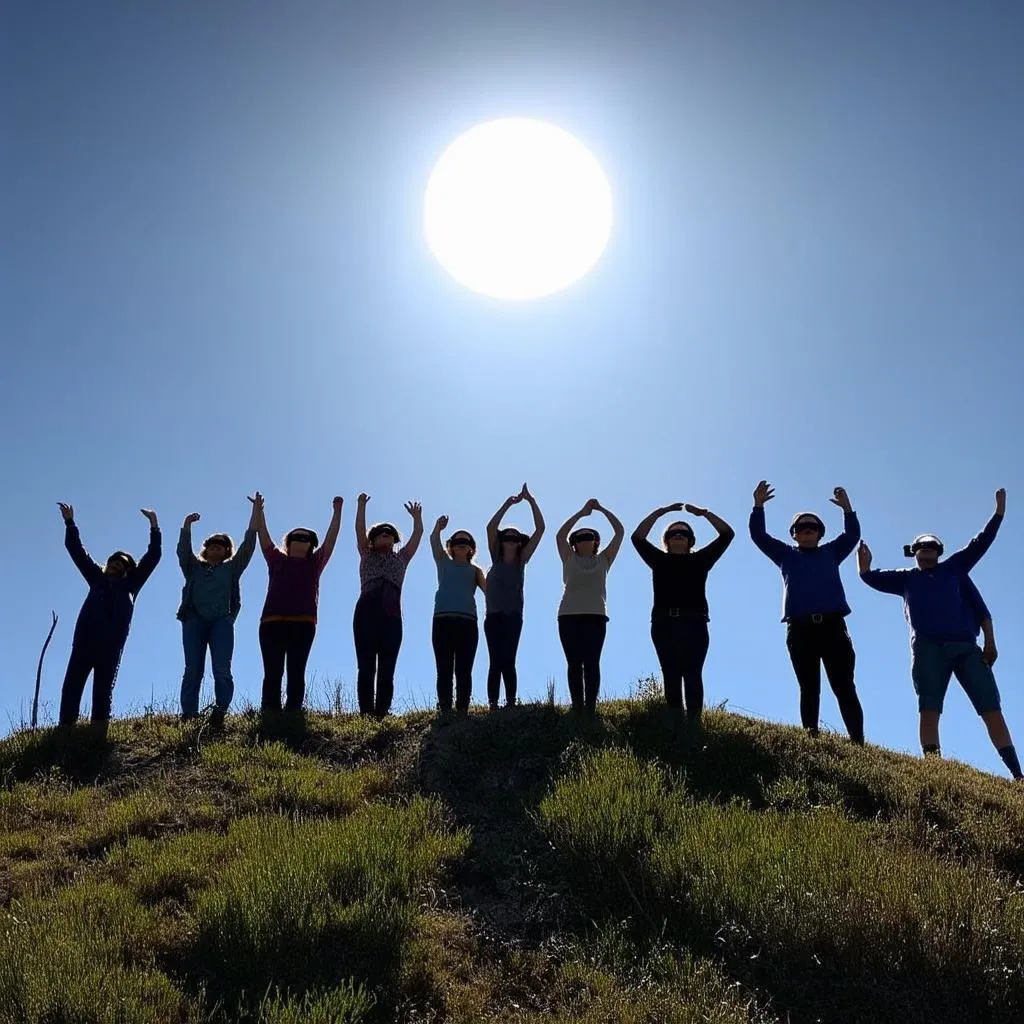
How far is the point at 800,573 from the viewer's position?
855 cm

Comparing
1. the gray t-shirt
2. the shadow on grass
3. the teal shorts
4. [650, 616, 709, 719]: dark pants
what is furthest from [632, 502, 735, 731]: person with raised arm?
the shadow on grass

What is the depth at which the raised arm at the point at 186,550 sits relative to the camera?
926cm

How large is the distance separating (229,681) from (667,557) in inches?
189

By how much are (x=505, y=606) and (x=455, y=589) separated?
1.88 ft

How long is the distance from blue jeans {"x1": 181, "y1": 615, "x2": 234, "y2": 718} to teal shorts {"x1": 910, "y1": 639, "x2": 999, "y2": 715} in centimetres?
748

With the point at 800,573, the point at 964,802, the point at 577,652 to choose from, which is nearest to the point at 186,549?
the point at 577,652

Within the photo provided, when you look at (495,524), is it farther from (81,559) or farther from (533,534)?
(81,559)

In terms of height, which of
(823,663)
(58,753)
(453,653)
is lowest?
(58,753)

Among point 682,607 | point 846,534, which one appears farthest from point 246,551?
point 846,534

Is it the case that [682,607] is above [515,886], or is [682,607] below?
above

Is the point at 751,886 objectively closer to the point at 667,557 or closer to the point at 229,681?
the point at 667,557

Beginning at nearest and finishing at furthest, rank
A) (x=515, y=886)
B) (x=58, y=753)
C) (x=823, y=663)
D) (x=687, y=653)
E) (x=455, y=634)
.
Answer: (x=515, y=886) → (x=58, y=753) → (x=687, y=653) → (x=823, y=663) → (x=455, y=634)

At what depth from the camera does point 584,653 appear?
843cm

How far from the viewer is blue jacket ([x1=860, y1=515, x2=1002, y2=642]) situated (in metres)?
8.97
